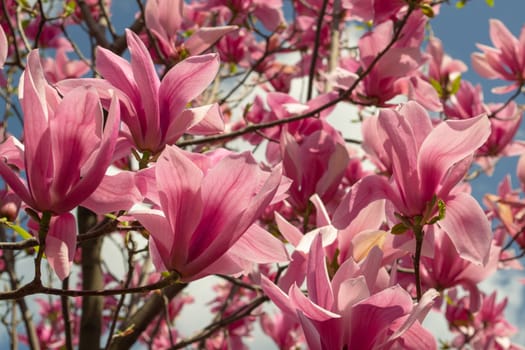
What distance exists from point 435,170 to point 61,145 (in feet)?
1.98

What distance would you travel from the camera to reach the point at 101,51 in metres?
1.02

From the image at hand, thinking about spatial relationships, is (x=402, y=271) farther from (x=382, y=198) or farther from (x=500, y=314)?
(x=500, y=314)

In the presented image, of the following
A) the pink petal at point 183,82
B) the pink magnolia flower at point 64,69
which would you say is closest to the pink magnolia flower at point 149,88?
the pink petal at point 183,82

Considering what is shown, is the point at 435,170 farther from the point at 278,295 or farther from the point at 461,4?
the point at 461,4

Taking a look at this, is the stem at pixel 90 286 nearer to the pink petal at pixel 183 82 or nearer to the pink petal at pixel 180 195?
the pink petal at pixel 183 82

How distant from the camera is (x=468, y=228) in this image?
1.08 meters

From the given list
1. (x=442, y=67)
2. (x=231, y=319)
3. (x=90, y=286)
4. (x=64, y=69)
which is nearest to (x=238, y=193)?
(x=231, y=319)

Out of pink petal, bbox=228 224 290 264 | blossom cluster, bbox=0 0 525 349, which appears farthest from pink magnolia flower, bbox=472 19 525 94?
pink petal, bbox=228 224 290 264

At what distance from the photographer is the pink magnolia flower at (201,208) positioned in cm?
81

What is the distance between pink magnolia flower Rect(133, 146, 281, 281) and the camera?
81cm

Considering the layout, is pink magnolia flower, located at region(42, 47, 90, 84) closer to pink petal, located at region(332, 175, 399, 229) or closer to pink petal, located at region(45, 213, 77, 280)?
pink petal, located at region(332, 175, 399, 229)

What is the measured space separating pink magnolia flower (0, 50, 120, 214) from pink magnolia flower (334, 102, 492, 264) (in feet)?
1.56

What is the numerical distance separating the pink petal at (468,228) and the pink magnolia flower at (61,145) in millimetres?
611

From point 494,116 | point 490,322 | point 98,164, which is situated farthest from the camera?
point 490,322
